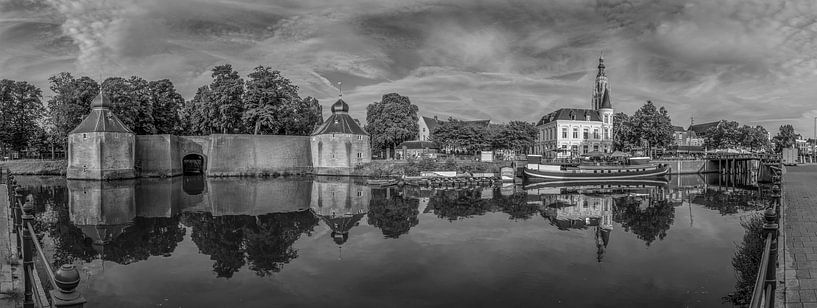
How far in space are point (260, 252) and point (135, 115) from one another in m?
38.7

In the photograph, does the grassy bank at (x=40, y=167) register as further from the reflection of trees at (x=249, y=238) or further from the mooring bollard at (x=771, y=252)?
the mooring bollard at (x=771, y=252)

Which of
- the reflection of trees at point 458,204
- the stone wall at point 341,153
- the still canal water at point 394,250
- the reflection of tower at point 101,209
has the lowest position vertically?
the still canal water at point 394,250

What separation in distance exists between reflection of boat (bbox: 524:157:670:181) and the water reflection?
7.21m

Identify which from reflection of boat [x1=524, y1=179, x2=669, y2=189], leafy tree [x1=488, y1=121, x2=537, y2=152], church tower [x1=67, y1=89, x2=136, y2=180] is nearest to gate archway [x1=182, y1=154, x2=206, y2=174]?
church tower [x1=67, y1=89, x2=136, y2=180]

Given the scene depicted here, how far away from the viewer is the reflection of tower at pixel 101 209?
52.9 ft

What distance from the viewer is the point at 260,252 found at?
13422 mm

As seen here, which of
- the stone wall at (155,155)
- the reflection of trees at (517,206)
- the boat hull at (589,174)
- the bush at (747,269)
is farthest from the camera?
the stone wall at (155,155)

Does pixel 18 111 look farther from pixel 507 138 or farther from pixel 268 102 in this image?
pixel 507 138

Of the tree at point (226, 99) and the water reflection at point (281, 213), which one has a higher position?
the tree at point (226, 99)

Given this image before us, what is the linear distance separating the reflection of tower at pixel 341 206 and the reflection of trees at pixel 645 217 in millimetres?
9852

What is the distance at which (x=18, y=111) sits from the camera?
4734cm

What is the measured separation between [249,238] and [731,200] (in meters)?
25.2

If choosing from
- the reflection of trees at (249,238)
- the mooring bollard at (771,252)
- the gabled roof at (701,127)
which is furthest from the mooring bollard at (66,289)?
the gabled roof at (701,127)

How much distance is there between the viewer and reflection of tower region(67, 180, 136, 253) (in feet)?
52.9
